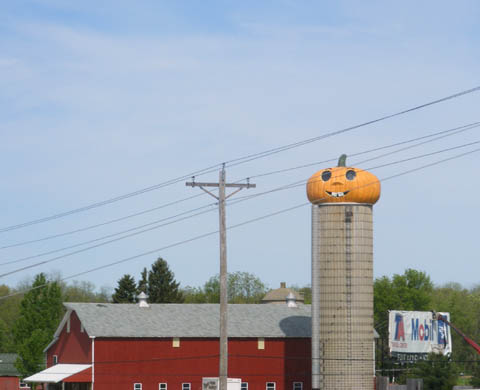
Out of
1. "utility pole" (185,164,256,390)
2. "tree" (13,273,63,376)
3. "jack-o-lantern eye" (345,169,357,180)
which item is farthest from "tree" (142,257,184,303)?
"utility pole" (185,164,256,390)

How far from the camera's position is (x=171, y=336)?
192 ft

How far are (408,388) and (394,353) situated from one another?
13.3m

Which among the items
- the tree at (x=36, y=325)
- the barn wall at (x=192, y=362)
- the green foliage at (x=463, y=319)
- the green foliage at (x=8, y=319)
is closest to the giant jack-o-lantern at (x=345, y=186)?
the barn wall at (x=192, y=362)

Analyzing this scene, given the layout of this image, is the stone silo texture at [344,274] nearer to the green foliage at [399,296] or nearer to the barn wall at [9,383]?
the barn wall at [9,383]

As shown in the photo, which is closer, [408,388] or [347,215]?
[408,388]

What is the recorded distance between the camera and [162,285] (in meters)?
94.4

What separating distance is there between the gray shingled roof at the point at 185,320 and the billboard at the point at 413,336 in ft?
18.7

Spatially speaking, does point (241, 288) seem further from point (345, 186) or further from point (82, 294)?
point (345, 186)

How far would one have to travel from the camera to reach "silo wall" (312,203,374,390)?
5094 cm

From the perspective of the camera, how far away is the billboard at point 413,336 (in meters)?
59.1

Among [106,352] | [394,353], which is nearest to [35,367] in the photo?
[106,352]

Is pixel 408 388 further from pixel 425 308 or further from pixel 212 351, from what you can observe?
pixel 425 308

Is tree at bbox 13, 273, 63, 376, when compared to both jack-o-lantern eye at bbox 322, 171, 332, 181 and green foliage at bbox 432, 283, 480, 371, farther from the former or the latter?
green foliage at bbox 432, 283, 480, 371

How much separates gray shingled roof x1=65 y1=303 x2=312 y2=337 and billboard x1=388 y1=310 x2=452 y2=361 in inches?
225
